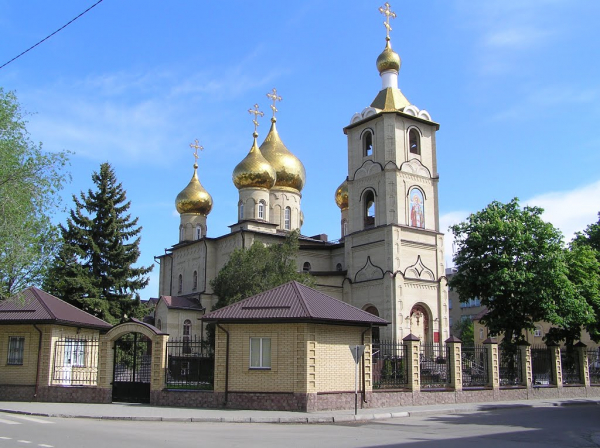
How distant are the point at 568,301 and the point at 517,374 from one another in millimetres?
4866

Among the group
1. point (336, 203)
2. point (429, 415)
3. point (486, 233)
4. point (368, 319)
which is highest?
point (336, 203)

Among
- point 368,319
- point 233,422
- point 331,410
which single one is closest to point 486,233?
point 368,319

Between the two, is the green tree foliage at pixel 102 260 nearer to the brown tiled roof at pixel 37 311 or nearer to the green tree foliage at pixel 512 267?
the brown tiled roof at pixel 37 311

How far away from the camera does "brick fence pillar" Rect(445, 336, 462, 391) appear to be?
74.1 feet

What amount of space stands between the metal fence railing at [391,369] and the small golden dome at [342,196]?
96.3ft

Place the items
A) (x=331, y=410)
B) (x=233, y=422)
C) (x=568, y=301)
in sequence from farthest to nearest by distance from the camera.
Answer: (x=568, y=301) → (x=331, y=410) → (x=233, y=422)

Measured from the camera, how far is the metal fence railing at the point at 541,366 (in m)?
26.8

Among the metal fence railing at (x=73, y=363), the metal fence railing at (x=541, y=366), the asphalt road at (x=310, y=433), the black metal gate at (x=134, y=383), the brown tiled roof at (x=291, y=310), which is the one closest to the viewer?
the asphalt road at (x=310, y=433)

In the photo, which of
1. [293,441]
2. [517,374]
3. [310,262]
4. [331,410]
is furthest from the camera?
[310,262]

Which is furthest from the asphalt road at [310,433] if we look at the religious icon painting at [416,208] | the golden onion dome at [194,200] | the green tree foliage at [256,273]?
the golden onion dome at [194,200]

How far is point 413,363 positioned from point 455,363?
90.4 inches

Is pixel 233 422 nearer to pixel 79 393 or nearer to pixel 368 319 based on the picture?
pixel 368 319

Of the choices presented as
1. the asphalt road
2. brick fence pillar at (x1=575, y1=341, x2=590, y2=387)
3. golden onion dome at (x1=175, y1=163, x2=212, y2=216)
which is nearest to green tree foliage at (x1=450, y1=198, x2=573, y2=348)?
brick fence pillar at (x1=575, y1=341, x2=590, y2=387)

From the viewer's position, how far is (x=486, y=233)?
29484 millimetres
